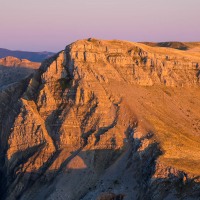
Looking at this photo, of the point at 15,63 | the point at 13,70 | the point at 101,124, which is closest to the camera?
the point at 101,124

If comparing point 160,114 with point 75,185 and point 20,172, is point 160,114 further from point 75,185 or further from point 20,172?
point 20,172

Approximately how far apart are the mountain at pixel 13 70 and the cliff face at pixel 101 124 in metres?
49.7

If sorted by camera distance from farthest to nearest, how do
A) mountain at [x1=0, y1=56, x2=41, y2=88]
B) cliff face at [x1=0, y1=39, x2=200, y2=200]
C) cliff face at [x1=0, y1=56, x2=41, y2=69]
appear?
cliff face at [x1=0, y1=56, x2=41, y2=69] < mountain at [x1=0, y1=56, x2=41, y2=88] < cliff face at [x1=0, y1=39, x2=200, y2=200]

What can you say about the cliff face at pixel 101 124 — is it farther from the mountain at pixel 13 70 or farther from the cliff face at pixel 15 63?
the cliff face at pixel 15 63

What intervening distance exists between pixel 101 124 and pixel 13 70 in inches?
3258

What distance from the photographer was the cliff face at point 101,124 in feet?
228

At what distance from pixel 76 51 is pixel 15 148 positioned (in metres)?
17.6

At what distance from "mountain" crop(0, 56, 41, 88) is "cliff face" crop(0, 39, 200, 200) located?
163ft

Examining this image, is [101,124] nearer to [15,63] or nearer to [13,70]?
[13,70]

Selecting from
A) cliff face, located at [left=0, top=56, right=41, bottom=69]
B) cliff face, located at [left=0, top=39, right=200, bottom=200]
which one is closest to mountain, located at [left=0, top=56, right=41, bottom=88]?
cliff face, located at [left=0, top=56, right=41, bottom=69]

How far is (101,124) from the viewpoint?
253ft

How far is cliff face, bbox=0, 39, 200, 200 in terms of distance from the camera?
228 feet

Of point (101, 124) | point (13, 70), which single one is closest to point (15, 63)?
point (13, 70)

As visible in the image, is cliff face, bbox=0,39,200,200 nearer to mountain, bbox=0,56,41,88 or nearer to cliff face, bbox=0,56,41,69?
mountain, bbox=0,56,41,88
